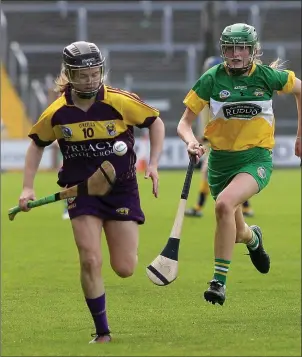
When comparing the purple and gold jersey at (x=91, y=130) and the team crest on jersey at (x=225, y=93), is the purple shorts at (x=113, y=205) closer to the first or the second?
the purple and gold jersey at (x=91, y=130)

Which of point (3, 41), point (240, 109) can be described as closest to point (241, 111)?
point (240, 109)

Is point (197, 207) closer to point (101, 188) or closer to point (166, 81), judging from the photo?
point (101, 188)

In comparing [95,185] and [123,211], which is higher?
[95,185]

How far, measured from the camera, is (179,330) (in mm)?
6496

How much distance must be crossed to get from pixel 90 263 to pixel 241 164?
2155 mm

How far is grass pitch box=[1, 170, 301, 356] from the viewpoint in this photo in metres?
5.92

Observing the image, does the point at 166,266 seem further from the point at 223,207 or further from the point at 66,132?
the point at 66,132

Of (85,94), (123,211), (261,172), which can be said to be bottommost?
(261,172)

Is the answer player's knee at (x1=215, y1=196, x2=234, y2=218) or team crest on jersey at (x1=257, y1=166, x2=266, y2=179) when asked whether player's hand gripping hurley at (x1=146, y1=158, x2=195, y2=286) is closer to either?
→ player's knee at (x1=215, y1=196, x2=234, y2=218)

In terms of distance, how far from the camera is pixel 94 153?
635 cm

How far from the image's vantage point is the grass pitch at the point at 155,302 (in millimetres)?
5922

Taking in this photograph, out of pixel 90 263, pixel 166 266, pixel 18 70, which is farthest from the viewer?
pixel 18 70

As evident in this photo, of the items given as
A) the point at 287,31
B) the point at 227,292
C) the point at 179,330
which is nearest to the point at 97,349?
the point at 179,330

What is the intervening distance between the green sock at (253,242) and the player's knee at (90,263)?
267 cm
